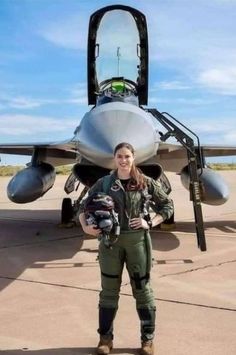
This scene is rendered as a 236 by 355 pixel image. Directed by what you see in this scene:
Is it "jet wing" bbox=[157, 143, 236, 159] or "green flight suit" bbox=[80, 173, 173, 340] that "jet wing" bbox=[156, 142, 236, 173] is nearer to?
"jet wing" bbox=[157, 143, 236, 159]

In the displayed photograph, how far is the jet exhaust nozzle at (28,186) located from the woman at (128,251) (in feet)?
20.2

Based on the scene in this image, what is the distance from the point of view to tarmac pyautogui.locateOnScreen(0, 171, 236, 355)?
3945 millimetres

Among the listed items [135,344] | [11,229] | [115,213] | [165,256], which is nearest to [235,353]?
[135,344]

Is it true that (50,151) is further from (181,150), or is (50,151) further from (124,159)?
(124,159)

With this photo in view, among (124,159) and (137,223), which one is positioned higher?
(124,159)

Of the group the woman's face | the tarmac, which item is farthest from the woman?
the tarmac

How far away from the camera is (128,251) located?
12.4 ft

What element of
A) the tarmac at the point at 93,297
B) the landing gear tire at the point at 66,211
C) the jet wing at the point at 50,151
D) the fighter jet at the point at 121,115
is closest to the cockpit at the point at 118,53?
the fighter jet at the point at 121,115

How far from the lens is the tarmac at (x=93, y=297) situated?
3.95m

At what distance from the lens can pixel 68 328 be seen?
4.30 metres

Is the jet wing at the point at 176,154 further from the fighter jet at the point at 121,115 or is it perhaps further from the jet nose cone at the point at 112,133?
the jet nose cone at the point at 112,133

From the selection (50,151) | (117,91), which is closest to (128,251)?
(117,91)

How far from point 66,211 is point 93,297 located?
22.6 ft

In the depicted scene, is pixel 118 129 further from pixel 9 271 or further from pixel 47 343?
pixel 47 343
